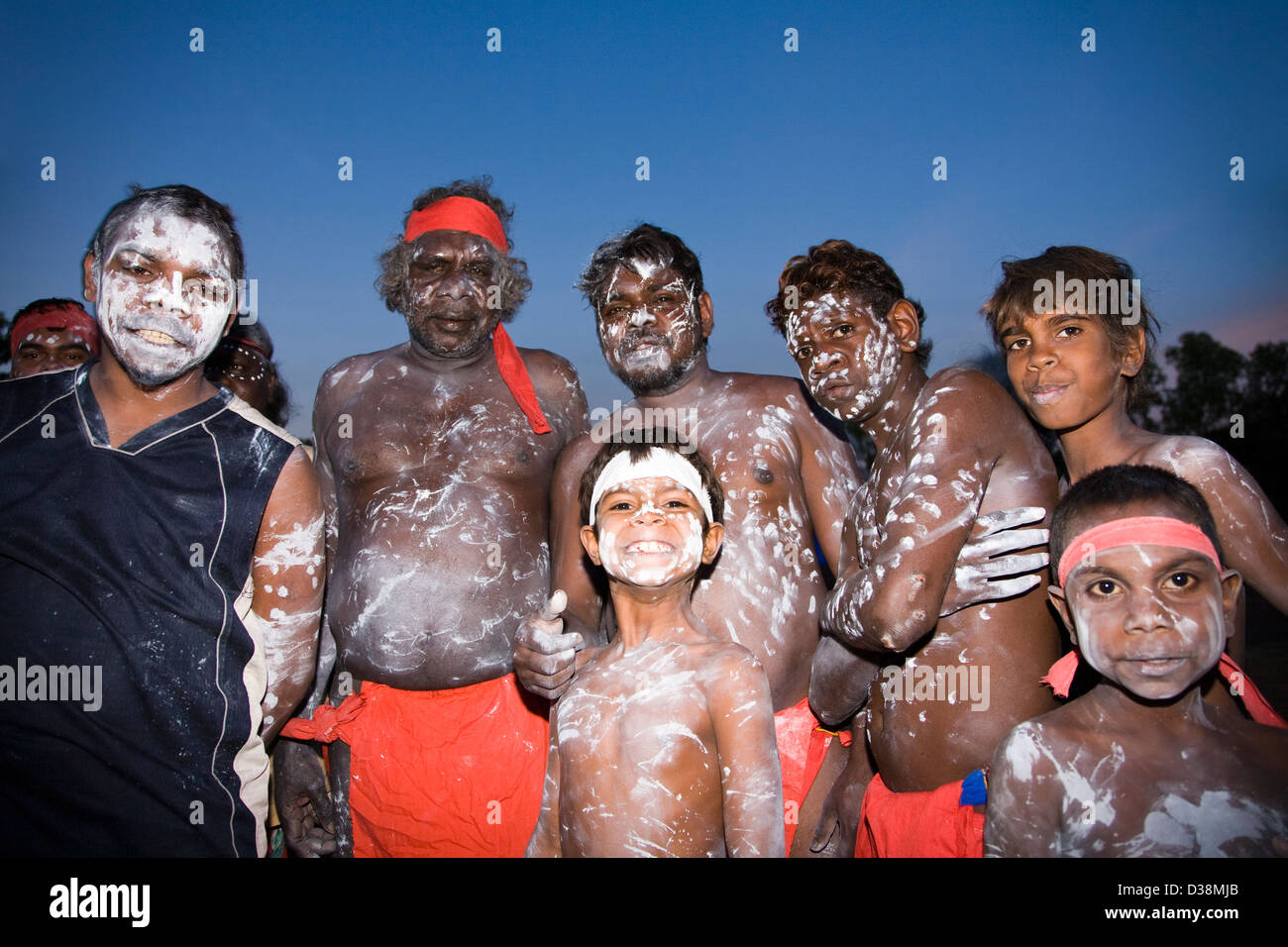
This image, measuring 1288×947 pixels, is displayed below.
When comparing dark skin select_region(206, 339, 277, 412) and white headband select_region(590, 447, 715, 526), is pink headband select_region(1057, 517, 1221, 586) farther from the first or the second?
dark skin select_region(206, 339, 277, 412)

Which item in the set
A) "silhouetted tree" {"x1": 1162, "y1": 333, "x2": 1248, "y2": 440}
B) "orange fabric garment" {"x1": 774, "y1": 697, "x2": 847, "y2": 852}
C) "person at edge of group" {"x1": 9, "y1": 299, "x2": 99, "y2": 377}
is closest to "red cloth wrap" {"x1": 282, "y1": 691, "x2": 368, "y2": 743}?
"orange fabric garment" {"x1": 774, "y1": 697, "x2": 847, "y2": 852}

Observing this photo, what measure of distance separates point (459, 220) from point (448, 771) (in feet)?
7.66

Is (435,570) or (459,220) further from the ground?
(459,220)

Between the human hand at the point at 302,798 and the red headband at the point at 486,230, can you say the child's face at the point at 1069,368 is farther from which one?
the human hand at the point at 302,798

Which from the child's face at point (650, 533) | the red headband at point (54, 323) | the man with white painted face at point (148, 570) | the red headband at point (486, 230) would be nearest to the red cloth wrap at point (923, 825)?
the child's face at point (650, 533)

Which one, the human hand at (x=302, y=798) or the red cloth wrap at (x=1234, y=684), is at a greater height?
the red cloth wrap at (x=1234, y=684)

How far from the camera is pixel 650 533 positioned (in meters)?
2.29

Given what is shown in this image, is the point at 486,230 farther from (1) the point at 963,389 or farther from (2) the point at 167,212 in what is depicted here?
(1) the point at 963,389

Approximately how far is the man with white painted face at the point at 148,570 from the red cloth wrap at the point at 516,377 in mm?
1167

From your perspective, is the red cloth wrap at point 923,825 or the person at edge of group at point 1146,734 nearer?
the person at edge of group at point 1146,734

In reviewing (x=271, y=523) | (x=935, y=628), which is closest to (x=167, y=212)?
(x=271, y=523)

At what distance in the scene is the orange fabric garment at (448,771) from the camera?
2.95 m
